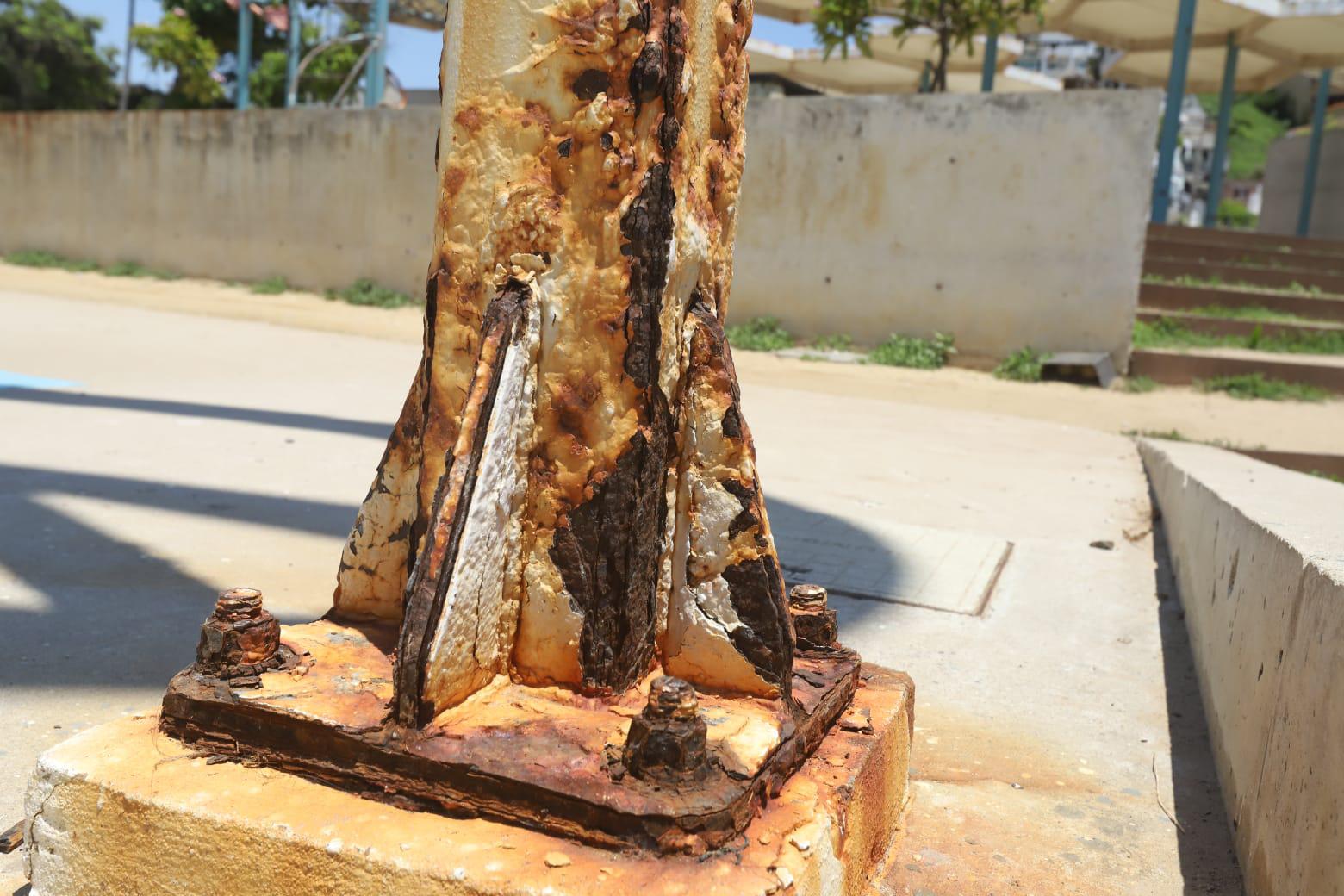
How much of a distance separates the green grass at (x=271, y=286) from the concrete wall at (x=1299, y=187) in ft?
52.2

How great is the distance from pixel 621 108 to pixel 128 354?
22.8ft

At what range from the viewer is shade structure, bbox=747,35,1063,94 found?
885 inches

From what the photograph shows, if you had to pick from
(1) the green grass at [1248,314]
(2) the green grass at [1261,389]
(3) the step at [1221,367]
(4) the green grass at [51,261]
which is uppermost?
(1) the green grass at [1248,314]

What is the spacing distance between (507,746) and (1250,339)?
36.4 ft

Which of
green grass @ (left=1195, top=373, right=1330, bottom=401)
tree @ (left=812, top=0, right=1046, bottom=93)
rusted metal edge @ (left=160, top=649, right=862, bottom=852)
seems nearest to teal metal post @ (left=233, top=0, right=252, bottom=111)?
tree @ (left=812, top=0, right=1046, bottom=93)

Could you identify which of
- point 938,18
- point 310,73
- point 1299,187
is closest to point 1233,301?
point 938,18

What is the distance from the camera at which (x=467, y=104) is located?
154 centimetres

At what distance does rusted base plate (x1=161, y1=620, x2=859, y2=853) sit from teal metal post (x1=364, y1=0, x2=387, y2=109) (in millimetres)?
17450

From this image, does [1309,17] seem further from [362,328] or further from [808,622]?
[808,622]

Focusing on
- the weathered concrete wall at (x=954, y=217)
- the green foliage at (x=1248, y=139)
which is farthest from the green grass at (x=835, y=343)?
the green foliage at (x=1248, y=139)

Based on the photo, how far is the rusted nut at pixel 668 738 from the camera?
1.34 metres

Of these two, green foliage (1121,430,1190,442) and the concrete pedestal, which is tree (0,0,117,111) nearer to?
green foliage (1121,430,1190,442)

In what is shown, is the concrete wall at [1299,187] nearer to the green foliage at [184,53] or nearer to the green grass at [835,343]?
the green grass at [835,343]

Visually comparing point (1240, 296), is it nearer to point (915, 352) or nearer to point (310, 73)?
point (915, 352)
